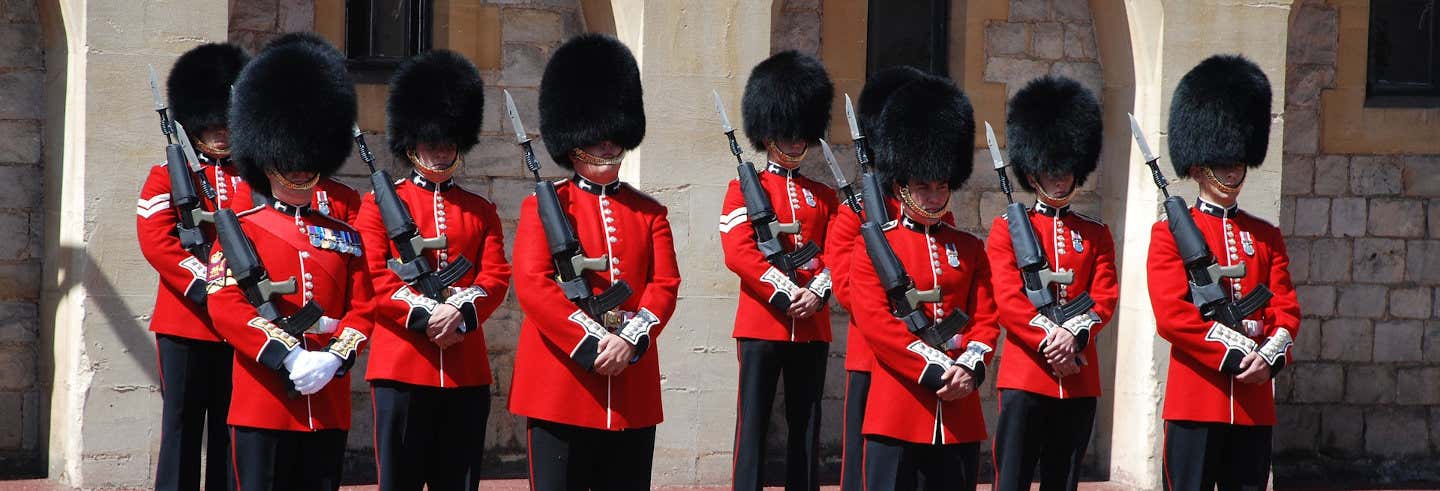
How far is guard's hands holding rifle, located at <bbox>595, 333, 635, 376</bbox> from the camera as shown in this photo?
15.0ft

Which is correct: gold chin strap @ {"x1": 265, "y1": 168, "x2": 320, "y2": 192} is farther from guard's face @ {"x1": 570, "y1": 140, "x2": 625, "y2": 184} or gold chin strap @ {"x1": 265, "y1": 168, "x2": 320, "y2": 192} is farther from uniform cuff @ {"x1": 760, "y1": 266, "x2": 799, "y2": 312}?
uniform cuff @ {"x1": 760, "y1": 266, "x2": 799, "y2": 312}

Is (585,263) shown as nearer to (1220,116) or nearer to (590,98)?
(590,98)

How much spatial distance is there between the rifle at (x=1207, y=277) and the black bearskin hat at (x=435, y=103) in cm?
214

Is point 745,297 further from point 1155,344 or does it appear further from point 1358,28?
point 1358,28

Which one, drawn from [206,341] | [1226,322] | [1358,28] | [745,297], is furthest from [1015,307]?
[1358,28]

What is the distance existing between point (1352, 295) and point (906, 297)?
383 cm

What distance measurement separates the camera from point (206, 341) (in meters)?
5.36

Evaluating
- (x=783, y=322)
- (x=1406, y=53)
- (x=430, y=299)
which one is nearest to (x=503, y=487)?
(x=783, y=322)

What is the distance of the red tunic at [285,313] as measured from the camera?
425 cm

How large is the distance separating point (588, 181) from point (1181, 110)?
2.05 m

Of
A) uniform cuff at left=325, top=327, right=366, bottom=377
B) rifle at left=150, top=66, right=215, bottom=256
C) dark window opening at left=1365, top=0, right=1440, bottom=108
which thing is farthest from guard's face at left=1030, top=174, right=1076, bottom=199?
dark window opening at left=1365, top=0, right=1440, bottom=108

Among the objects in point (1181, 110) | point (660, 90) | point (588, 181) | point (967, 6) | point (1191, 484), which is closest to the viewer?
point (588, 181)

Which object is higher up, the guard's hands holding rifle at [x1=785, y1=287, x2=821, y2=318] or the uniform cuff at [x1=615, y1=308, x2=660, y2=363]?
the guard's hands holding rifle at [x1=785, y1=287, x2=821, y2=318]

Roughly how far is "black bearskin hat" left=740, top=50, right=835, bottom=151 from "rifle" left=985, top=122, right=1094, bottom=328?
1.17 metres
